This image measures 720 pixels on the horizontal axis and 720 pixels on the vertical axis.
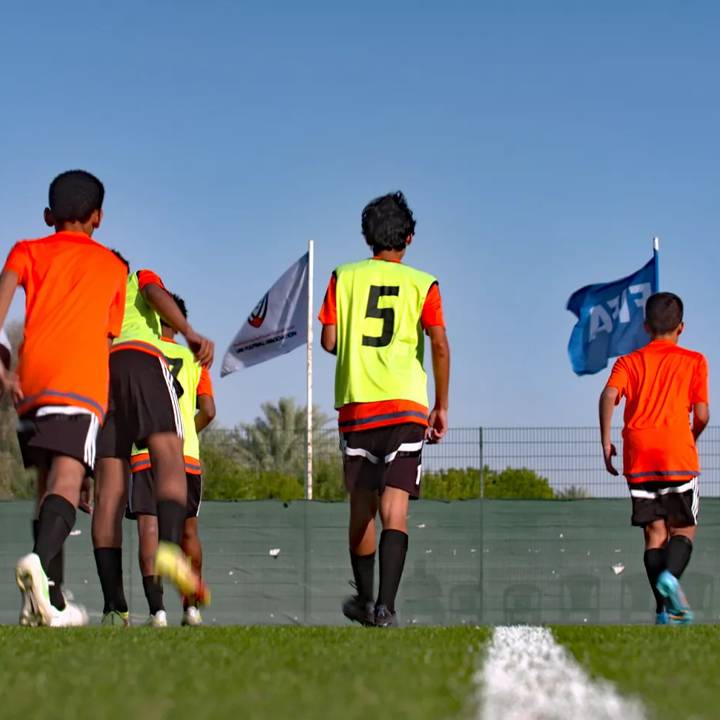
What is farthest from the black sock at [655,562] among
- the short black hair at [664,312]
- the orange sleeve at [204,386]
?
the orange sleeve at [204,386]

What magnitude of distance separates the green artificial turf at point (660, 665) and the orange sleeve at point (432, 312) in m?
2.02

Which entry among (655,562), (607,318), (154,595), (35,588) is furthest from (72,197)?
(607,318)

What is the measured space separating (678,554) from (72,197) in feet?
13.4

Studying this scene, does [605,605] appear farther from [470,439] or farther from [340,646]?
[340,646]

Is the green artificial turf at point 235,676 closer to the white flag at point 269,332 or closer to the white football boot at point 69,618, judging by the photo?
the white football boot at point 69,618

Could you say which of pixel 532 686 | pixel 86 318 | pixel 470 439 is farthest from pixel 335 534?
pixel 532 686

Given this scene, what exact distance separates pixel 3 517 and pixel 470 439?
17.9 feet

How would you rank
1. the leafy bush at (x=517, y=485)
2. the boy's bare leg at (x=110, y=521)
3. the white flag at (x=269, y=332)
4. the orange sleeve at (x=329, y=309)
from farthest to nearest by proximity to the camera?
1. the white flag at (x=269, y=332)
2. the leafy bush at (x=517, y=485)
3. the orange sleeve at (x=329, y=309)
4. the boy's bare leg at (x=110, y=521)

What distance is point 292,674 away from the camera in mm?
2764

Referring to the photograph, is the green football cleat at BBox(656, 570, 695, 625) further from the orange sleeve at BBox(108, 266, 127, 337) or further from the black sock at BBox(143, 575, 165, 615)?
the orange sleeve at BBox(108, 266, 127, 337)

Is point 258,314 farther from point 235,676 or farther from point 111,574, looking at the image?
point 235,676

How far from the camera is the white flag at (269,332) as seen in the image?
2317 cm

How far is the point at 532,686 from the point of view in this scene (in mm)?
2539

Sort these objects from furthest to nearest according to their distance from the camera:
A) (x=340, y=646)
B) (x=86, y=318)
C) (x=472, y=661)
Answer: (x=86, y=318), (x=340, y=646), (x=472, y=661)
